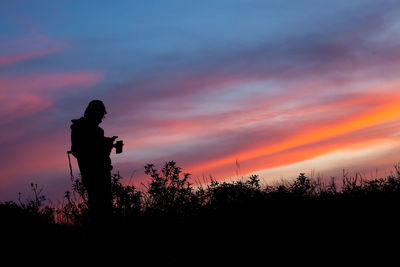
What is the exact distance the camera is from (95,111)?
33.8 feet

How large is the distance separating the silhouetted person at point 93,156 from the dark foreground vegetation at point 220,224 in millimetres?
464

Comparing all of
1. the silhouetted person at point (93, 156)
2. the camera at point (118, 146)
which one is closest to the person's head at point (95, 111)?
the silhouetted person at point (93, 156)

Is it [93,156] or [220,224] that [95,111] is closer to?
[93,156]

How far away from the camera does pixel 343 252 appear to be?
7184mm

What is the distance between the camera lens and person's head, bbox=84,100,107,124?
33.8ft

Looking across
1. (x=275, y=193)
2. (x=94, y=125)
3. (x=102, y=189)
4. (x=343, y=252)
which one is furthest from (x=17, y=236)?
(x=343, y=252)

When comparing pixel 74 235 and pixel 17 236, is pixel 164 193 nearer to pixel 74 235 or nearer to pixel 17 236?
pixel 74 235

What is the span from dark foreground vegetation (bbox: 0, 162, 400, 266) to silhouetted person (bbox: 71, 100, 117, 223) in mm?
464

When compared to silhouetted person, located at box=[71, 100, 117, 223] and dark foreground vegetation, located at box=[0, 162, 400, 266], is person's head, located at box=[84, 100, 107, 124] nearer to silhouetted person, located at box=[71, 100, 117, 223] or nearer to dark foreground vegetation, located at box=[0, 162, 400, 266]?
silhouetted person, located at box=[71, 100, 117, 223]

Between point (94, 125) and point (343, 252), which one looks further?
point (94, 125)

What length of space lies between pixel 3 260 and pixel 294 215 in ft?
18.7

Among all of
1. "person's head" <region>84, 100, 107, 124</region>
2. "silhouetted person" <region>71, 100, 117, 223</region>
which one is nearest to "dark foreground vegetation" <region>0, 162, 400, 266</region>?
"silhouetted person" <region>71, 100, 117, 223</region>

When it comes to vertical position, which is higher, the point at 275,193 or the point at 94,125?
the point at 94,125

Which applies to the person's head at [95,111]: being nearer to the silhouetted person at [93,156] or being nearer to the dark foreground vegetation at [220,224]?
the silhouetted person at [93,156]
